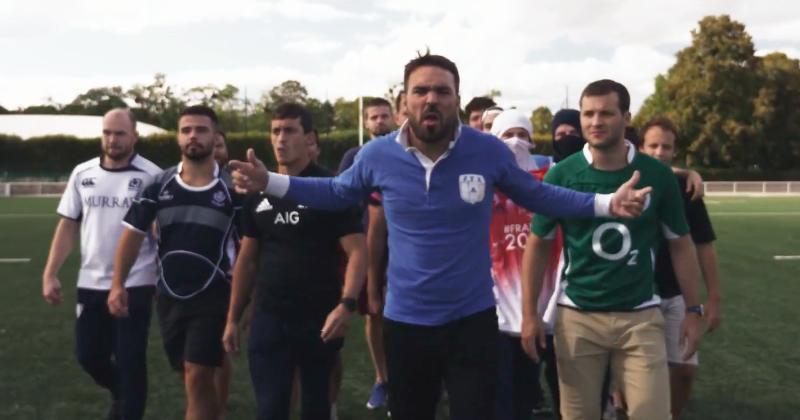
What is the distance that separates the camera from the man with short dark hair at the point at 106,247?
541 cm

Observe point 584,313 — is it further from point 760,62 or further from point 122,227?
point 760,62

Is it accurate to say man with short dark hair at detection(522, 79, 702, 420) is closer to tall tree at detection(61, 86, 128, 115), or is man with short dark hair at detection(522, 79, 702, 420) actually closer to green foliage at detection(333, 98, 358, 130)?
green foliage at detection(333, 98, 358, 130)

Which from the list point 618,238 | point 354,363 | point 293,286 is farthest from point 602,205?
point 354,363

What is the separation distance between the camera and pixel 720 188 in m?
47.1

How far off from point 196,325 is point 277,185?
Result: 1.53 meters

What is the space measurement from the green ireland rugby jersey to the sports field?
2.57 metres

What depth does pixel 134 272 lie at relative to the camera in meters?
5.43

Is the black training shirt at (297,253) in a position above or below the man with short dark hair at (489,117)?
below

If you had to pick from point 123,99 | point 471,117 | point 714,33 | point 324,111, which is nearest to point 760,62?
point 714,33

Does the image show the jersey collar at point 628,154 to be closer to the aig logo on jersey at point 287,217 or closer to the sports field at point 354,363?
the aig logo on jersey at point 287,217

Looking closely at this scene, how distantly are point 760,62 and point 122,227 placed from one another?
2261 inches

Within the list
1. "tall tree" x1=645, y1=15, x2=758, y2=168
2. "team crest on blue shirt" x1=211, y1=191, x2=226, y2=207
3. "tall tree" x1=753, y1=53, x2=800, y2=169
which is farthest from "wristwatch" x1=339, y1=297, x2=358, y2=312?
"tall tree" x1=753, y1=53, x2=800, y2=169

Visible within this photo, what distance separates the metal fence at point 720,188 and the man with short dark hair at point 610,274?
43506 millimetres

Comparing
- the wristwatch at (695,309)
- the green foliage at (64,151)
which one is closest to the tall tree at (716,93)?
the green foliage at (64,151)
